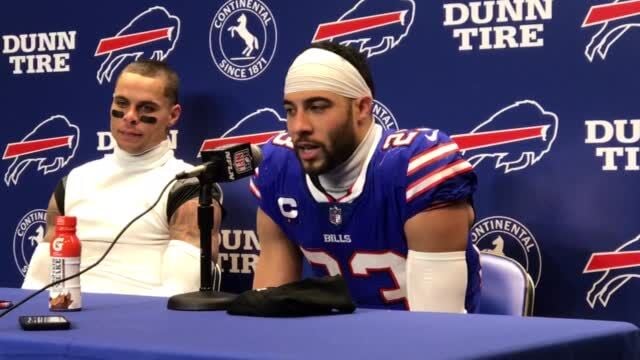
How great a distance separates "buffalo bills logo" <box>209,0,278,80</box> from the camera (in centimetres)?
360

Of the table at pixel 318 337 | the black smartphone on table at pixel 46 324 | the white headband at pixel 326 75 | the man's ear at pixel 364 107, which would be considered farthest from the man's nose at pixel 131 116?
the black smartphone on table at pixel 46 324

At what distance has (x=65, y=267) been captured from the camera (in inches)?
82.0

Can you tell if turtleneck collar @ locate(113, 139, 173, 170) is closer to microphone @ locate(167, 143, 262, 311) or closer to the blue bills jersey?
the blue bills jersey

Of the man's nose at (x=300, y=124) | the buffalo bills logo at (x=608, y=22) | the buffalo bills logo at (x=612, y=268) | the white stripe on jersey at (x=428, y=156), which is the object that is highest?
the buffalo bills logo at (x=608, y=22)

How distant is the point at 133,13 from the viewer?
12.8 ft

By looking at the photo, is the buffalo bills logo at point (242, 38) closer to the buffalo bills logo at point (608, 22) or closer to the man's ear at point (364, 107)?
the man's ear at point (364, 107)

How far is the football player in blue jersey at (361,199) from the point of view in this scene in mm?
2699

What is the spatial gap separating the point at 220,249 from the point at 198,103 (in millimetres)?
504

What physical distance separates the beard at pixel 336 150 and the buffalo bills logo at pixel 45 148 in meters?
1.41

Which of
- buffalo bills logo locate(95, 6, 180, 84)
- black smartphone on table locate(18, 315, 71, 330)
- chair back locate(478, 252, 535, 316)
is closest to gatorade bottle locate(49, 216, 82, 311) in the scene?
black smartphone on table locate(18, 315, 71, 330)

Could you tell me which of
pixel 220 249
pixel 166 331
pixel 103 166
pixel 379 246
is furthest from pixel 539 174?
pixel 166 331

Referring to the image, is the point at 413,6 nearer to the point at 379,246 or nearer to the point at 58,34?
the point at 379,246

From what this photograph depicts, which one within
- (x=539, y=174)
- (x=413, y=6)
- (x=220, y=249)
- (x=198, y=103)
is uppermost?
(x=413, y=6)

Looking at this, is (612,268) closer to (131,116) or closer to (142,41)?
(131,116)
